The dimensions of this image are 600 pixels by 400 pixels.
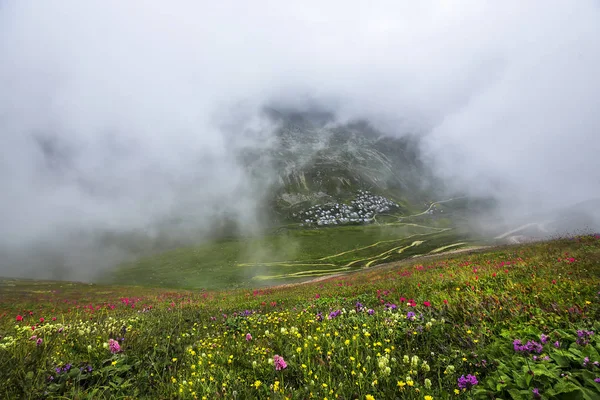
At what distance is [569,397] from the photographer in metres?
2.96

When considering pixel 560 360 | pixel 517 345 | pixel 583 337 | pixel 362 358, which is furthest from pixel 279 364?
pixel 583 337

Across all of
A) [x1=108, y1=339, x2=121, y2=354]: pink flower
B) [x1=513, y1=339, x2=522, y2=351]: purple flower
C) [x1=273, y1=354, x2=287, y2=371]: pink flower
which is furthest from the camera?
[x1=108, y1=339, x2=121, y2=354]: pink flower

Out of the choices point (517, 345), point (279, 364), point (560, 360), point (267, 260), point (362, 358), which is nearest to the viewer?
point (560, 360)

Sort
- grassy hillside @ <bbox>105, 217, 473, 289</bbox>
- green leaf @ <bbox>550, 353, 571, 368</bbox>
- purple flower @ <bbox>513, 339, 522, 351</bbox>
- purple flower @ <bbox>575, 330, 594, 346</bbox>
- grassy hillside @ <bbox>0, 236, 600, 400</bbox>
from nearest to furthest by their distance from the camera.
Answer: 1. green leaf @ <bbox>550, 353, 571, 368</bbox>
2. grassy hillside @ <bbox>0, 236, 600, 400</bbox>
3. purple flower @ <bbox>575, 330, 594, 346</bbox>
4. purple flower @ <bbox>513, 339, 522, 351</bbox>
5. grassy hillside @ <bbox>105, 217, 473, 289</bbox>

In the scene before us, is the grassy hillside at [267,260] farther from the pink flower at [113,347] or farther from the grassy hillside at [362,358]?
the pink flower at [113,347]

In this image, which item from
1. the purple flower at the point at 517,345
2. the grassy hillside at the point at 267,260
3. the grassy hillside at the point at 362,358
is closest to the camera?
the grassy hillside at the point at 362,358

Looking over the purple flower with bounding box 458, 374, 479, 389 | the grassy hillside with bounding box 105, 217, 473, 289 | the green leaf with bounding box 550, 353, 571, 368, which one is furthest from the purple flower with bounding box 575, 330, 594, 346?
the grassy hillside with bounding box 105, 217, 473, 289

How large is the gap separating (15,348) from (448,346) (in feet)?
27.8

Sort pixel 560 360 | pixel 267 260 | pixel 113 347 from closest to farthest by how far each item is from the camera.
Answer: pixel 560 360
pixel 113 347
pixel 267 260

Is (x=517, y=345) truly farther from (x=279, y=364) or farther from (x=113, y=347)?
(x=113, y=347)

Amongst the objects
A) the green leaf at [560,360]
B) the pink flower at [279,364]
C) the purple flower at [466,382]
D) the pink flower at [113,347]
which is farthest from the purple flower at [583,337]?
the pink flower at [113,347]

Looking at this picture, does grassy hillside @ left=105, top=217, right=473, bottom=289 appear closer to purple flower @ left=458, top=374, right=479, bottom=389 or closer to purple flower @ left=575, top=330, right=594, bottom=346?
purple flower @ left=458, top=374, right=479, bottom=389

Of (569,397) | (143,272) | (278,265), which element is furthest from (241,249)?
(569,397)

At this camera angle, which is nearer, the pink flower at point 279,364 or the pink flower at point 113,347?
the pink flower at point 279,364
